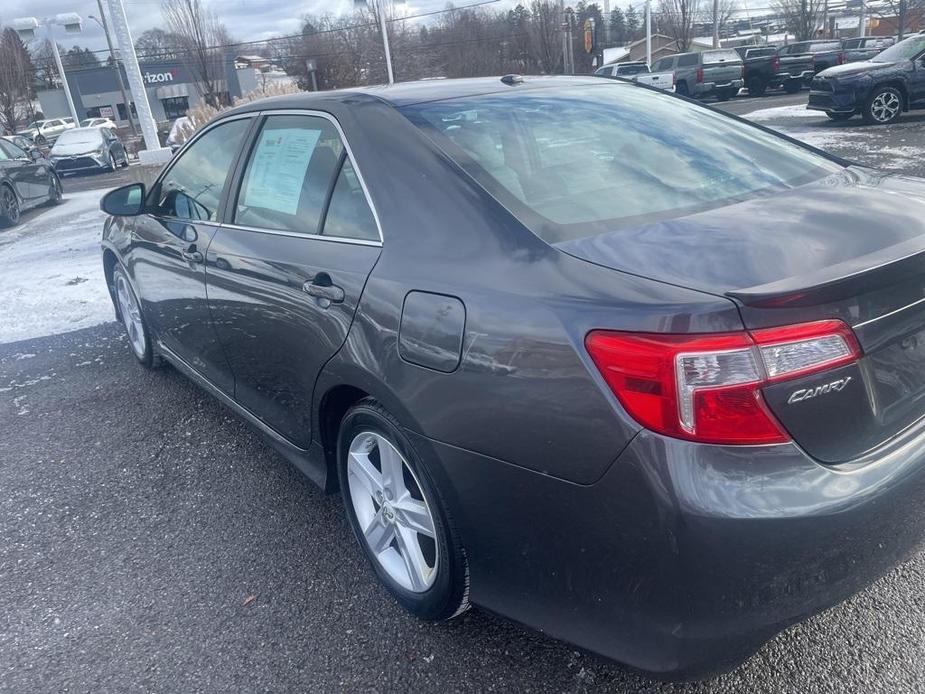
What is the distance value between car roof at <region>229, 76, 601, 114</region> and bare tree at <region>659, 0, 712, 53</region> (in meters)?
51.3

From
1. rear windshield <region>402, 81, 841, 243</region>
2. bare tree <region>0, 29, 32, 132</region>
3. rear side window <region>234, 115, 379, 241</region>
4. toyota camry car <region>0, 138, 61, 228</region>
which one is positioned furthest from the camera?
bare tree <region>0, 29, 32, 132</region>

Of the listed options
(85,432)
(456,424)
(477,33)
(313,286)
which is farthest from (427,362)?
(477,33)

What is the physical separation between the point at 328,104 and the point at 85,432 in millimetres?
2447

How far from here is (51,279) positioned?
7.54m

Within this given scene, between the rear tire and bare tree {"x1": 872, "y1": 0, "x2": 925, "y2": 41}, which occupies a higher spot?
bare tree {"x1": 872, "y1": 0, "x2": 925, "y2": 41}

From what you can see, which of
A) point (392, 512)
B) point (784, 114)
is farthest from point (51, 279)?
A: point (784, 114)

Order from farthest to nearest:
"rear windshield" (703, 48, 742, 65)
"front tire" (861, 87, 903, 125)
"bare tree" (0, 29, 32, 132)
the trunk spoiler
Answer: "bare tree" (0, 29, 32, 132) → "rear windshield" (703, 48, 742, 65) → "front tire" (861, 87, 903, 125) → the trunk spoiler

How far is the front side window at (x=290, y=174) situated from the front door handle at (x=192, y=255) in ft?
1.02

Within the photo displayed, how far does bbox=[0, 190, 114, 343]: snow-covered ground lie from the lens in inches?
238

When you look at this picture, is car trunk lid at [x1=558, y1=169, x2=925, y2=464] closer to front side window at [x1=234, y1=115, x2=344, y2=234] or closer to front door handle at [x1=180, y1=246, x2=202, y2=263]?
front side window at [x1=234, y1=115, x2=344, y2=234]

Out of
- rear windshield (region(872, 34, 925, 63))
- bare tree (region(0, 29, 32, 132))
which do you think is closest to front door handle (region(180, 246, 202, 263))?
rear windshield (region(872, 34, 925, 63))

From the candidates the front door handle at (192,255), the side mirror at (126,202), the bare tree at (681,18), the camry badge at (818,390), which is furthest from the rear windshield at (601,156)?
the bare tree at (681,18)

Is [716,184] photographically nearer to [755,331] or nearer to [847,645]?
[755,331]

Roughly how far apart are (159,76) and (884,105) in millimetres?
58654
